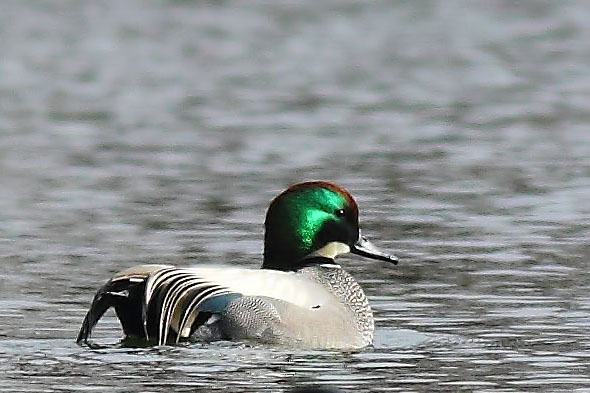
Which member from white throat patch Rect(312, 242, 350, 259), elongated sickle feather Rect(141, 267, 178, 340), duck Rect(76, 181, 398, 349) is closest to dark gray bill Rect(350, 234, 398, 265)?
white throat patch Rect(312, 242, 350, 259)

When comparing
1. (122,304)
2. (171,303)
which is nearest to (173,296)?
(171,303)

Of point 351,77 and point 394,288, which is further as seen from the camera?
point 351,77

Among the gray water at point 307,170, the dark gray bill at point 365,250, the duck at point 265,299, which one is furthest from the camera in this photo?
the dark gray bill at point 365,250

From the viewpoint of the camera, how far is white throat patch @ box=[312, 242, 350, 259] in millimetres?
11945

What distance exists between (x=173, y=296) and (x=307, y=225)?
115 cm

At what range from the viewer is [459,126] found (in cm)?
2175

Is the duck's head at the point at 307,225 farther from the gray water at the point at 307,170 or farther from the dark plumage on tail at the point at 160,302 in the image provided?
the dark plumage on tail at the point at 160,302

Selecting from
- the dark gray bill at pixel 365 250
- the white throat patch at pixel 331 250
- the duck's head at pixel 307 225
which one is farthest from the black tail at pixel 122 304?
the dark gray bill at pixel 365 250

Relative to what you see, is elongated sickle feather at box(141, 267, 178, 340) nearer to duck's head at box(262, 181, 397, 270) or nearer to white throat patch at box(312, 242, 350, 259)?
duck's head at box(262, 181, 397, 270)

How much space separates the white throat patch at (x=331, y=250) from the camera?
39.2 ft

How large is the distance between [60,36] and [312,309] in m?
20.2

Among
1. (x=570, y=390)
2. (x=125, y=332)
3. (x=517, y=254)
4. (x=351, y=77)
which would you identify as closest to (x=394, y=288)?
(x=517, y=254)

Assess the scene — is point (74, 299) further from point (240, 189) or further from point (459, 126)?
point (459, 126)

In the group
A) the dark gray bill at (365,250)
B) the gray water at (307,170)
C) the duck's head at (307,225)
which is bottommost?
the gray water at (307,170)
